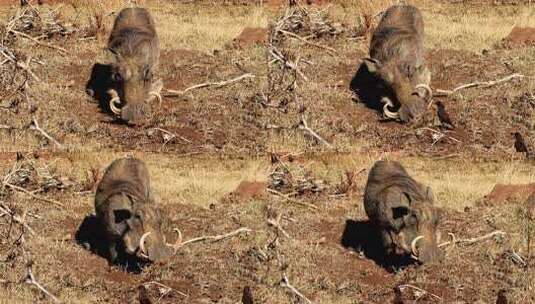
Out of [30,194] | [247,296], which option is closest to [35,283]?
[247,296]

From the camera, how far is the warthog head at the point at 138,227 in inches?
808

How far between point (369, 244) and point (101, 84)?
632cm

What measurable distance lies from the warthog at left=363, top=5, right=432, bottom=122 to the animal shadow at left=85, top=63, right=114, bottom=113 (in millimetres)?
4554

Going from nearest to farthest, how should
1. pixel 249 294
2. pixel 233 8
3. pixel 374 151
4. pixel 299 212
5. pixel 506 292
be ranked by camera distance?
pixel 249 294 < pixel 506 292 < pixel 299 212 < pixel 374 151 < pixel 233 8

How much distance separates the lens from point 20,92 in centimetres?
2508

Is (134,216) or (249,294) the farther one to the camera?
(134,216)

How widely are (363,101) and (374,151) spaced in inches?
55.7

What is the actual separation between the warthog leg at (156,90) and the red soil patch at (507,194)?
566 centimetres

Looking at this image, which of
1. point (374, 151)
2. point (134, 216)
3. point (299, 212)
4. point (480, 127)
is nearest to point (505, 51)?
point (480, 127)

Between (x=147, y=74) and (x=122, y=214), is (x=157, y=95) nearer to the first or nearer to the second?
(x=147, y=74)

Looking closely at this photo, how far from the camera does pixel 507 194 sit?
78.4ft

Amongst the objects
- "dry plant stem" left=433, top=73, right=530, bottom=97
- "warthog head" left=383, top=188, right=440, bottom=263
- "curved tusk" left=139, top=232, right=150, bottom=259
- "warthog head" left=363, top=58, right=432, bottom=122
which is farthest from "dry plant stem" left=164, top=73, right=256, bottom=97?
"warthog head" left=383, top=188, right=440, bottom=263

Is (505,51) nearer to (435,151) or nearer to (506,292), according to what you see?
(435,151)

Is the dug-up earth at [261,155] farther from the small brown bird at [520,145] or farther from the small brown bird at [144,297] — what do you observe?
the small brown bird at [520,145]
